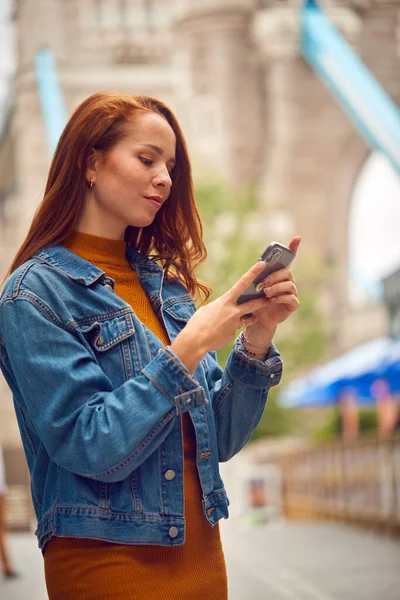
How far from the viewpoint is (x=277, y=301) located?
217 cm

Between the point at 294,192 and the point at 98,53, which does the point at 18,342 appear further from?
the point at 98,53

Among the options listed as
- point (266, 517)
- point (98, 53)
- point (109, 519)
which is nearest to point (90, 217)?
point (109, 519)

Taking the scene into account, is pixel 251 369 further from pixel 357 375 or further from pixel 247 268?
pixel 247 268

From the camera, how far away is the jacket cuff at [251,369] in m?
2.29

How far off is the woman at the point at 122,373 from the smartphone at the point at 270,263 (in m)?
0.02

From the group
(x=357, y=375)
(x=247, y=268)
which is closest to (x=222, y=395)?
(x=357, y=375)

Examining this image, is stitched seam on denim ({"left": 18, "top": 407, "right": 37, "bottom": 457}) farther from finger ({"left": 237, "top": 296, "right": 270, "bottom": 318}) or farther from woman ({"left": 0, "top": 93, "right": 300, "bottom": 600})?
finger ({"left": 237, "top": 296, "right": 270, "bottom": 318})

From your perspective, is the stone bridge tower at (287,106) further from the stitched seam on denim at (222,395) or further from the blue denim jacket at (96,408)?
the blue denim jacket at (96,408)

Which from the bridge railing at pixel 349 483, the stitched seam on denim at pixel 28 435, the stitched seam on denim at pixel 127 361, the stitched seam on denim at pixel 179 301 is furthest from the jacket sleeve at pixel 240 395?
the bridge railing at pixel 349 483

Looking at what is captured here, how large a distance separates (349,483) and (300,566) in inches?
163

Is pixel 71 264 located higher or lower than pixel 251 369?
higher

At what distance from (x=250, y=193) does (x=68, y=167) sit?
26227 millimetres

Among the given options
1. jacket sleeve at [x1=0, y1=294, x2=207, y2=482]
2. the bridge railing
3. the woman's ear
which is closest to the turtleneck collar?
the woman's ear

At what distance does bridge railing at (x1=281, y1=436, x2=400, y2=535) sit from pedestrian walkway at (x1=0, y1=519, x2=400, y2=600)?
0.24 meters
